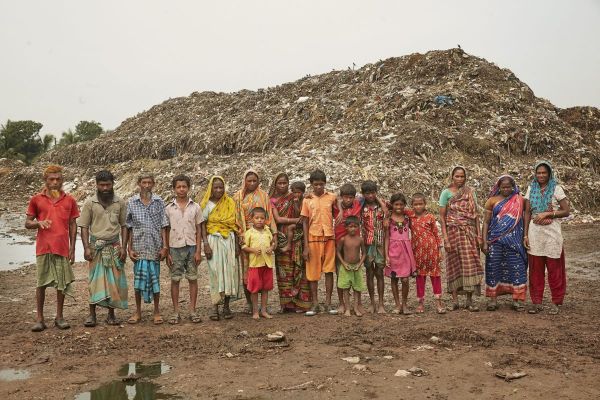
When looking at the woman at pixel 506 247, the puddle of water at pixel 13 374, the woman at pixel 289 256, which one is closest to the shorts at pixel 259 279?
the woman at pixel 289 256

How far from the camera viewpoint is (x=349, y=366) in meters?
3.89

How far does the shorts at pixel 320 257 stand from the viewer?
5.39 metres

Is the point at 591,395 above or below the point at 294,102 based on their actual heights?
below

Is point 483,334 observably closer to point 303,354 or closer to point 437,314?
point 437,314

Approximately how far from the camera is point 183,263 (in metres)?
5.23

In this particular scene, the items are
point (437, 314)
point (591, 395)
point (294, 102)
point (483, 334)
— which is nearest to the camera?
point (591, 395)

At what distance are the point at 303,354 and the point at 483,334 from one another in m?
1.52

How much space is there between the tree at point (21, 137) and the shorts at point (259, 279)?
39.1 m

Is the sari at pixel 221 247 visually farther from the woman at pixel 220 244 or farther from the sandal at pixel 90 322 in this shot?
the sandal at pixel 90 322

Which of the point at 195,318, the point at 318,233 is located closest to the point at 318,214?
the point at 318,233

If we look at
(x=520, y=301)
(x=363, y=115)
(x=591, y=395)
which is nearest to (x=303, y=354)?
(x=591, y=395)

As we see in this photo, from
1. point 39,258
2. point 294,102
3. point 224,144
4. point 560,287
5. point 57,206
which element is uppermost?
point 294,102

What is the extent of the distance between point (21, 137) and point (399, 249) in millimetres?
41454

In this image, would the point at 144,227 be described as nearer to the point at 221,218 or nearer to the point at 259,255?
the point at 221,218
